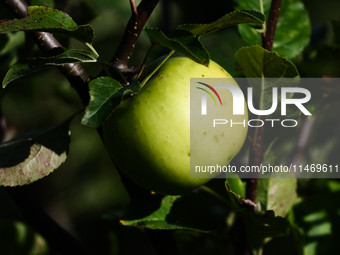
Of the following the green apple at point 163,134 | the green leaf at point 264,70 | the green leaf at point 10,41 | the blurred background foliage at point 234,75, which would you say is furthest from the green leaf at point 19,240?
the green leaf at point 264,70

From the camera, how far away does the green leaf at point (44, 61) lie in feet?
1.41

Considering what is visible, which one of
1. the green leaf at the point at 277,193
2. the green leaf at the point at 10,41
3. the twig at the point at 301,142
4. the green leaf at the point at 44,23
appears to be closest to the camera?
the green leaf at the point at 44,23

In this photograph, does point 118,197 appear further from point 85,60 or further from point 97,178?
point 85,60

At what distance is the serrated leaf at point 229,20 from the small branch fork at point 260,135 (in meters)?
0.15

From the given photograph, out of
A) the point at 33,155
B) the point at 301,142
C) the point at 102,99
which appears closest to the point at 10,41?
the point at 33,155

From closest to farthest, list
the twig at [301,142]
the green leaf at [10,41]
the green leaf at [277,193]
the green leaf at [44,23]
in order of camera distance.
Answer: the green leaf at [44,23], the green leaf at [277,193], the green leaf at [10,41], the twig at [301,142]

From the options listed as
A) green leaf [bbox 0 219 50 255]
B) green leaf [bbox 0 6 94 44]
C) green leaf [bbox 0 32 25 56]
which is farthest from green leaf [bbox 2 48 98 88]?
green leaf [bbox 0 219 50 255]

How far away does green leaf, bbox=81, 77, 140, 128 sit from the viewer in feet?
1.26

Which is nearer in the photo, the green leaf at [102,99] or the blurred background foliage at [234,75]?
the green leaf at [102,99]

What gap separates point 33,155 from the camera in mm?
520

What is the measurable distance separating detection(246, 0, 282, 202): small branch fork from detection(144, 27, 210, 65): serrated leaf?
207mm

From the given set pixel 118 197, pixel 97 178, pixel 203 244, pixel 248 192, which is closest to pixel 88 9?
pixel 248 192

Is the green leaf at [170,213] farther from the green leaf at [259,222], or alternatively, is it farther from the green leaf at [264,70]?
the green leaf at [264,70]

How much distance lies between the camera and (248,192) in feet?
1.99
